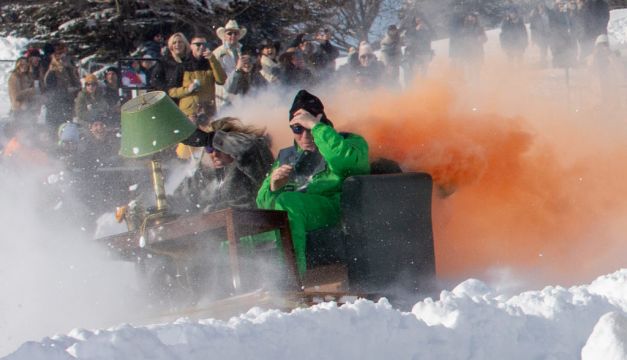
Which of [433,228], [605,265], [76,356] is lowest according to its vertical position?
[605,265]

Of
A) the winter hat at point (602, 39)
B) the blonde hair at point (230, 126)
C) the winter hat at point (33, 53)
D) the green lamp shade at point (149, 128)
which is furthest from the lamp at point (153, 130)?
the winter hat at point (602, 39)

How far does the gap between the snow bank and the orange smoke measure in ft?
7.30

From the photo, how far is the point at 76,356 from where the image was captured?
3.17 m

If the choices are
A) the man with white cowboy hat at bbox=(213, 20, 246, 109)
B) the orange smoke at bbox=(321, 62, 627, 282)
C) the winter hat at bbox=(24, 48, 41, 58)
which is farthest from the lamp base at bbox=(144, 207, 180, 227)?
the winter hat at bbox=(24, 48, 41, 58)

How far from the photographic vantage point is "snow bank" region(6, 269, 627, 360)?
329cm

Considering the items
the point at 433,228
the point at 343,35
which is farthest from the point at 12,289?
the point at 343,35

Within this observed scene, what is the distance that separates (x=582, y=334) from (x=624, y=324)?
446 mm

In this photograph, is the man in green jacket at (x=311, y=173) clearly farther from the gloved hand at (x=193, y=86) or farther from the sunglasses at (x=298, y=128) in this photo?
the gloved hand at (x=193, y=86)

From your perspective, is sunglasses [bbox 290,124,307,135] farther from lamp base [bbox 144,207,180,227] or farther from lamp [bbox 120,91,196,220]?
lamp base [bbox 144,207,180,227]

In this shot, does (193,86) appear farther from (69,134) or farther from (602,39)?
(602,39)

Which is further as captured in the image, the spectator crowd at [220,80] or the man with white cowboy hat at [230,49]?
the man with white cowboy hat at [230,49]

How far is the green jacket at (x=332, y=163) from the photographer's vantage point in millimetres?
5809

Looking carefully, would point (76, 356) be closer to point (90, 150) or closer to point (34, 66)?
point (90, 150)

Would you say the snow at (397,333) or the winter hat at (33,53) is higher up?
the winter hat at (33,53)
